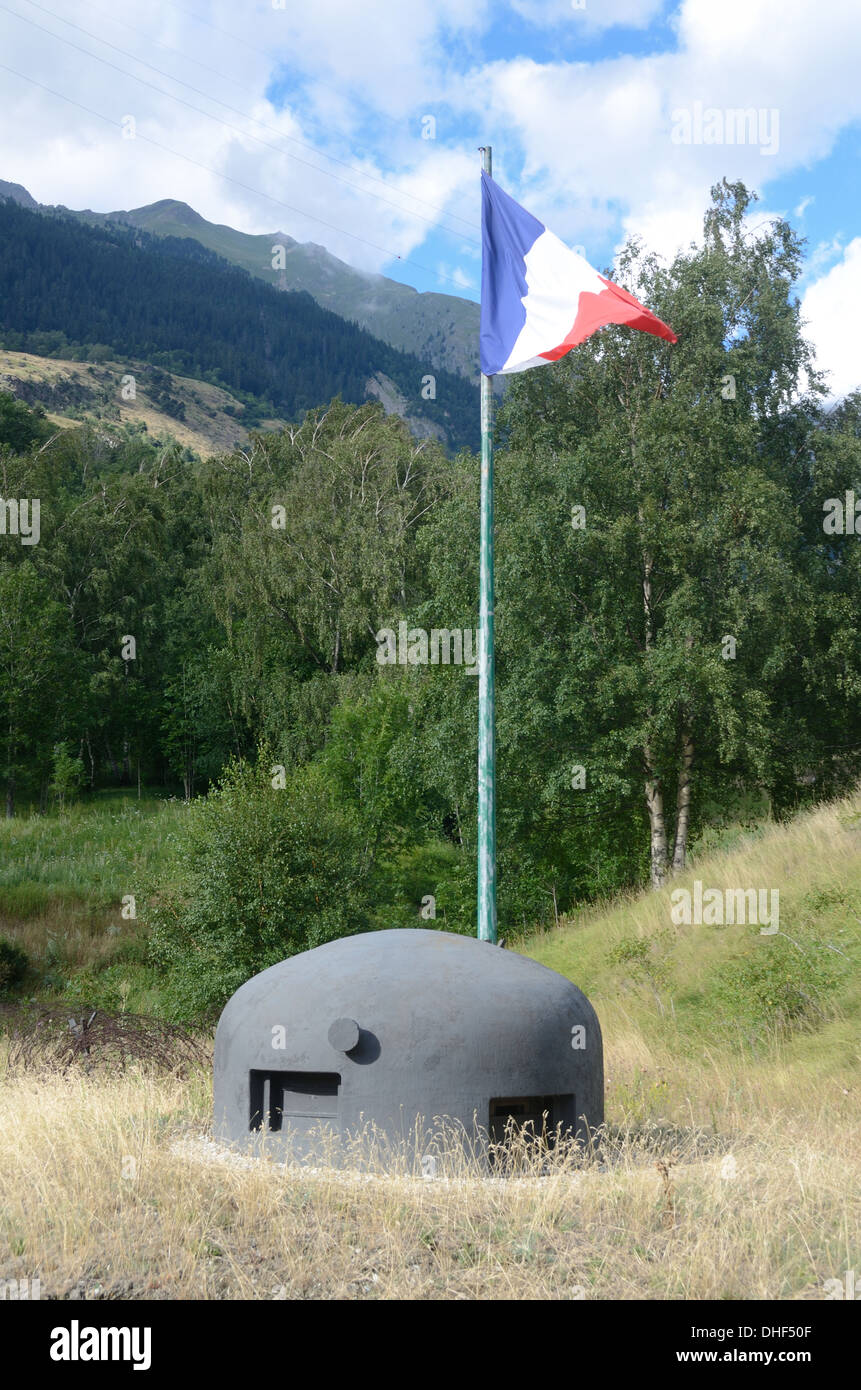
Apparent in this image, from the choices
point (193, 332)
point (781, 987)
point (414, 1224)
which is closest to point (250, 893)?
point (781, 987)

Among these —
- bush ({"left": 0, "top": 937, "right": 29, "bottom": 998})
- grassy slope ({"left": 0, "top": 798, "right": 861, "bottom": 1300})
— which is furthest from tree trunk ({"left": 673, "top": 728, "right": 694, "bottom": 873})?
bush ({"left": 0, "top": 937, "right": 29, "bottom": 998})

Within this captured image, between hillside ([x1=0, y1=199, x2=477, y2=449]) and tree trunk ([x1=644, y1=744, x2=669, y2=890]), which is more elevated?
hillside ([x1=0, y1=199, x2=477, y2=449])

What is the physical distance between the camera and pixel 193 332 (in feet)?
565

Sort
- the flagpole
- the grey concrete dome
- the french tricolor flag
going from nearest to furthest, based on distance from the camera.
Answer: the grey concrete dome, the flagpole, the french tricolor flag

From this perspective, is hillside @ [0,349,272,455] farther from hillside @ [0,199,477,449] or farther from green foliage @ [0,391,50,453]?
green foliage @ [0,391,50,453]

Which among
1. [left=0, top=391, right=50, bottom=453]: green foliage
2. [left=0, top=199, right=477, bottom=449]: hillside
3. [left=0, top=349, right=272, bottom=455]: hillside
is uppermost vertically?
[left=0, top=199, right=477, bottom=449]: hillside

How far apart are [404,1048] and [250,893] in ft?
55.7

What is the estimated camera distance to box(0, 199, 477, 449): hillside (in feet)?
486

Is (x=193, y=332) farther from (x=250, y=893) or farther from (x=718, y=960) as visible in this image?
(x=718, y=960)

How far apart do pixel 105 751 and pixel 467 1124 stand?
51119mm

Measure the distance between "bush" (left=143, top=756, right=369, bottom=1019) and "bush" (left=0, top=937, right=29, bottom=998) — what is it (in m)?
5.77

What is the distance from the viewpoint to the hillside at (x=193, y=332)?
148250mm

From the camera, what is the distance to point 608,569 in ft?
82.9

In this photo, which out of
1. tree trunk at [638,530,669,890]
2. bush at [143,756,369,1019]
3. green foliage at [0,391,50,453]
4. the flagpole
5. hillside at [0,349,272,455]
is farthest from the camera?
hillside at [0,349,272,455]
